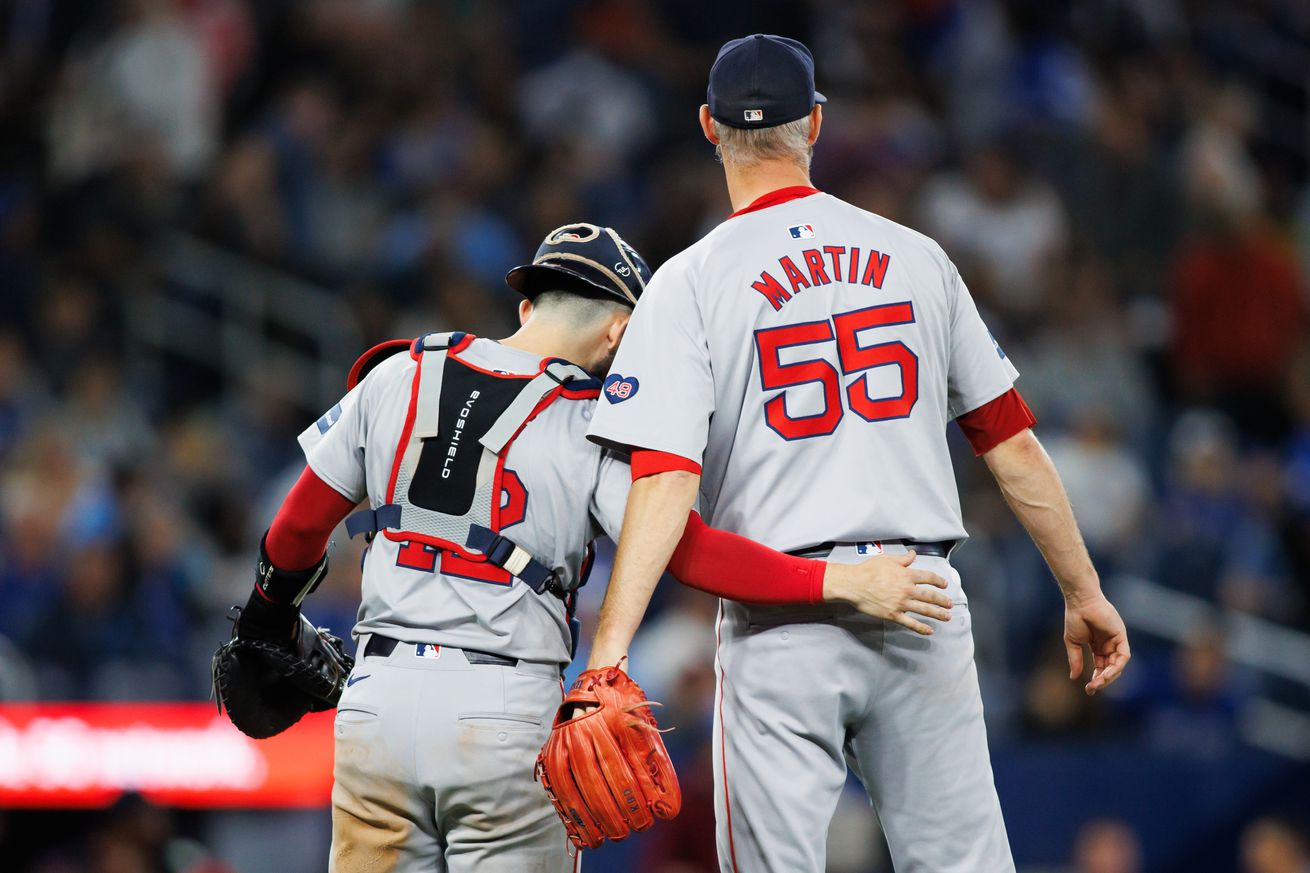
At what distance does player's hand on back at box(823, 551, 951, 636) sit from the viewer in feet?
11.7

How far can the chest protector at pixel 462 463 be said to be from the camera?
12.3 feet

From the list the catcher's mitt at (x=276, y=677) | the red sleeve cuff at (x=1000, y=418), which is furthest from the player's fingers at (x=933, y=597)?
the catcher's mitt at (x=276, y=677)

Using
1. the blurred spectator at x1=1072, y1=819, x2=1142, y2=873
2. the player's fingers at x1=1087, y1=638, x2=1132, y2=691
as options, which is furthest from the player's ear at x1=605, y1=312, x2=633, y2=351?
the blurred spectator at x1=1072, y1=819, x2=1142, y2=873

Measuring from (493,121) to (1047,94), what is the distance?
4217 millimetres

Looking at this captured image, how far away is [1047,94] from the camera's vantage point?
41.8ft

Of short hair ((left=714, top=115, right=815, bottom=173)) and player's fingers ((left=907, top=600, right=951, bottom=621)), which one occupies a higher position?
short hair ((left=714, top=115, right=815, bottom=173))

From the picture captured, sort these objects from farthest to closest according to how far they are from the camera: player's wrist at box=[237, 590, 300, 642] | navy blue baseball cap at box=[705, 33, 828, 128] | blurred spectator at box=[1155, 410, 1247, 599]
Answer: blurred spectator at box=[1155, 410, 1247, 599]
player's wrist at box=[237, 590, 300, 642]
navy blue baseball cap at box=[705, 33, 828, 128]

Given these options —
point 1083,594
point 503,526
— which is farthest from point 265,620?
point 1083,594

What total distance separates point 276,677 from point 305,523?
0.53 meters

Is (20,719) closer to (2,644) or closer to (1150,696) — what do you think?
(2,644)

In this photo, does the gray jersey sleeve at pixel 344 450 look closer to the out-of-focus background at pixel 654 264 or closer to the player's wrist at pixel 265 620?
the player's wrist at pixel 265 620

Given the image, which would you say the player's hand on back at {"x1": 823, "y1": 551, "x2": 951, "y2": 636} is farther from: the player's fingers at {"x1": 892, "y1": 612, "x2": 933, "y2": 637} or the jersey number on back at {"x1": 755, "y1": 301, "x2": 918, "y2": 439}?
the jersey number on back at {"x1": 755, "y1": 301, "x2": 918, "y2": 439}

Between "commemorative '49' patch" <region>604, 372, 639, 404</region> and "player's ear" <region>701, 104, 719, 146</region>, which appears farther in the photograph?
"player's ear" <region>701, 104, 719, 146</region>

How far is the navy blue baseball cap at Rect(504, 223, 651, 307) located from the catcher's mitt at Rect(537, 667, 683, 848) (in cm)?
96
